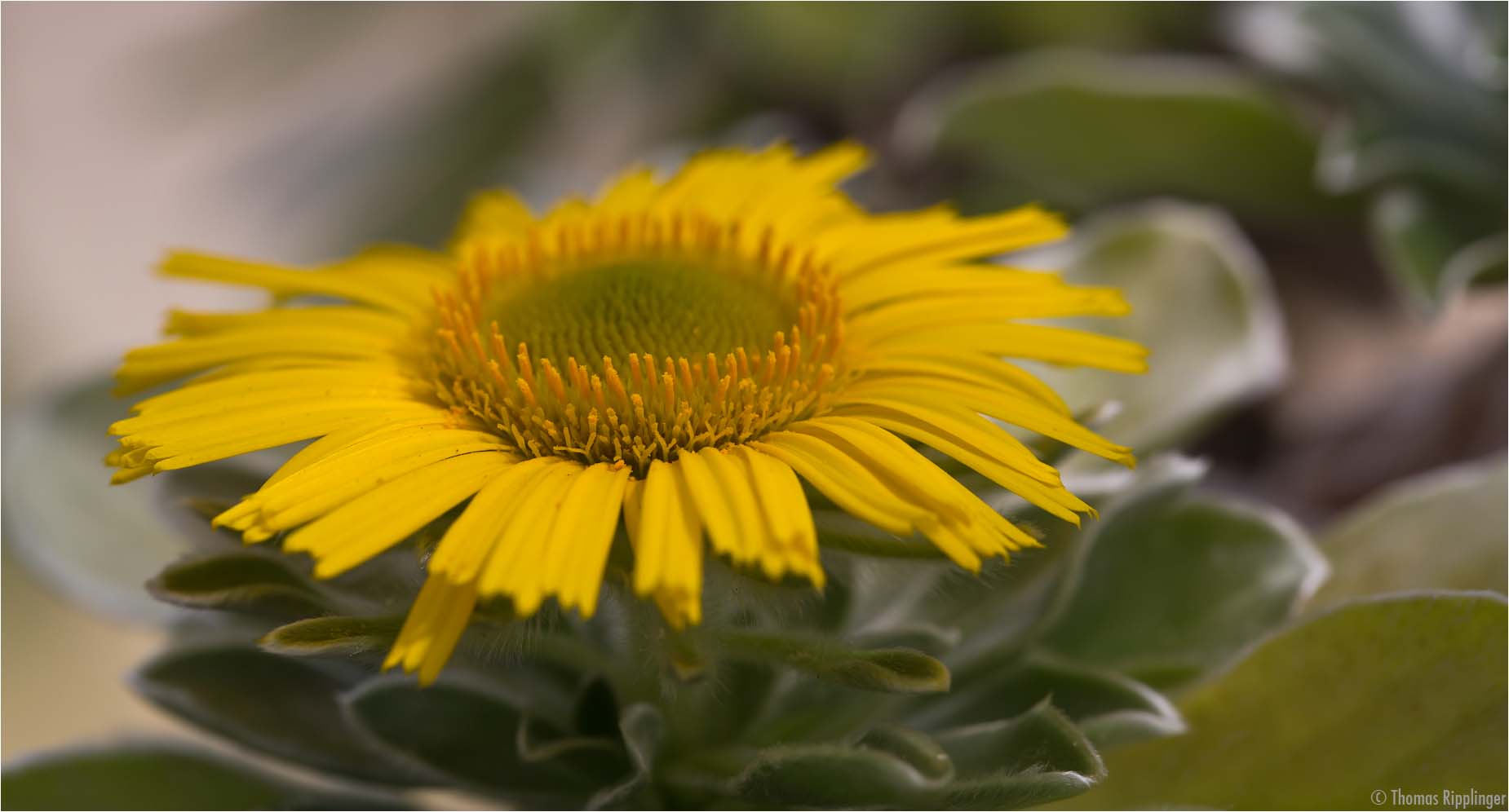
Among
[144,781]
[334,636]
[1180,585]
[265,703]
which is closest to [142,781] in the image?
[144,781]

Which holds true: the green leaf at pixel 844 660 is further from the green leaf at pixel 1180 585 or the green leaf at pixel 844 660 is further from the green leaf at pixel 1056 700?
the green leaf at pixel 1180 585

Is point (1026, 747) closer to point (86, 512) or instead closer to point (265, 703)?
point (265, 703)

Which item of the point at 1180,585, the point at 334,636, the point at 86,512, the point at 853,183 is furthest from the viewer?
the point at 853,183

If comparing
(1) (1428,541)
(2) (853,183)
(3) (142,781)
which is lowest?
(3) (142,781)

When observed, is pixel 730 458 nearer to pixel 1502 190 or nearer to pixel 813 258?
pixel 813 258

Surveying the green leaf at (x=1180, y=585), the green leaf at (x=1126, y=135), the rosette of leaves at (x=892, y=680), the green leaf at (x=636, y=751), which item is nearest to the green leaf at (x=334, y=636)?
the rosette of leaves at (x=892, y=680)

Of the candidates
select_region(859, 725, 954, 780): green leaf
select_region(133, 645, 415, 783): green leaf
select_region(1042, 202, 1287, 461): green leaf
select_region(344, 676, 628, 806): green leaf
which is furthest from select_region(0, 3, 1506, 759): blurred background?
select_region(859, 725, 954, 780): green leaf

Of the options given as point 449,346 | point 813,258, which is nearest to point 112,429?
point 449,346
